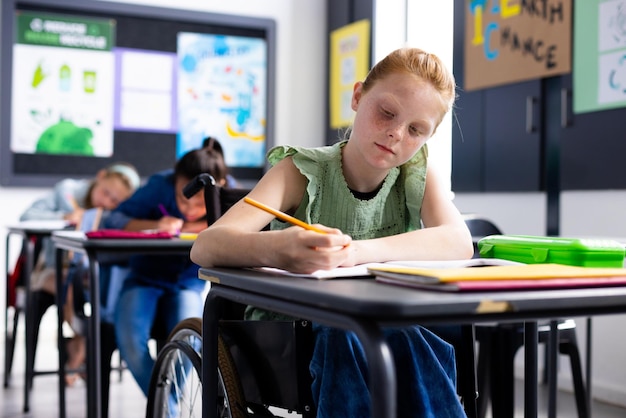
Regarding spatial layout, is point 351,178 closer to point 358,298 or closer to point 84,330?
point 358,298

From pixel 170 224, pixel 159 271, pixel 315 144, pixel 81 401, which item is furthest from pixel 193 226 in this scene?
pixel 315 144

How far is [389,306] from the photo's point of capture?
76 centimetres

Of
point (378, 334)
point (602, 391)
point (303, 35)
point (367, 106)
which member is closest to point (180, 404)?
point (367, 106)

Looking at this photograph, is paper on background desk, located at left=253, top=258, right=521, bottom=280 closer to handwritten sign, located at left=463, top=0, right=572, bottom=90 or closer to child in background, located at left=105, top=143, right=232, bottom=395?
child in background, located at left=105, top=143, right=232, bottom=395

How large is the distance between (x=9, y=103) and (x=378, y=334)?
4698 mm

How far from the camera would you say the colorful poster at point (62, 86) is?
5.05 metres

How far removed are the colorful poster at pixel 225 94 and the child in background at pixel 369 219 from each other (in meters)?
4.11

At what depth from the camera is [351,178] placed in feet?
5.02

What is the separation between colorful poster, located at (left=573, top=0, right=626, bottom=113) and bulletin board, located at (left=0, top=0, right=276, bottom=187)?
270cm

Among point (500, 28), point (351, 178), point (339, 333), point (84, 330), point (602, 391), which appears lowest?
point (602, 391)

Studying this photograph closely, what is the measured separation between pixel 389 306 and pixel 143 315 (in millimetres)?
1896

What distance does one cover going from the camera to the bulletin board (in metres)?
5.05

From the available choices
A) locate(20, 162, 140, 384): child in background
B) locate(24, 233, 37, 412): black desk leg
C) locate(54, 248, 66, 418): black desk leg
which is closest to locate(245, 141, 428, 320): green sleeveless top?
locate(54, 248, 66, 418): black desk leg

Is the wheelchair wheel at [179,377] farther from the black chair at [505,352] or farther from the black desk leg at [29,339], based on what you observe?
the black desk leg at [29,339]
